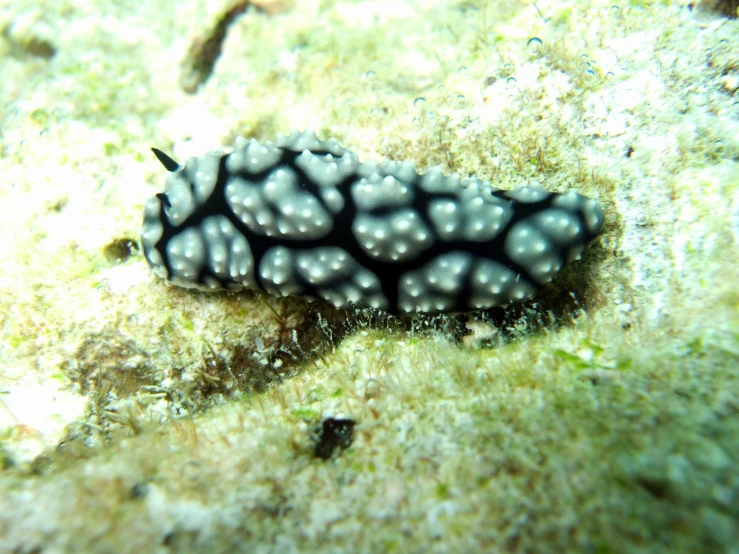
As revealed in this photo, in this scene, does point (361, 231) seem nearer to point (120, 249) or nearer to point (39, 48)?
point (120, 249)

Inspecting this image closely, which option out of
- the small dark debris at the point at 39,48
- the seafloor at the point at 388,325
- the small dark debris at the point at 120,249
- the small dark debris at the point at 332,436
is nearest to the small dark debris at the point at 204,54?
the seafloor at the point at 388,325

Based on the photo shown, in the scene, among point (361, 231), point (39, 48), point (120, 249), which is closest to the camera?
point (361, 231)

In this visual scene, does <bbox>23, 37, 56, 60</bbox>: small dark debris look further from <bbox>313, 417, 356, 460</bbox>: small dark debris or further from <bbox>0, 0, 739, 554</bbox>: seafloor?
<bbox>313, 417, 356, 460</bbox>: small dark debris

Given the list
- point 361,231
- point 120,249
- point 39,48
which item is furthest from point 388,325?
point 39,48

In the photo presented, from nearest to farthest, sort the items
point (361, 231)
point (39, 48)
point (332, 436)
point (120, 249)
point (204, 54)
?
point (332, 436) → point (361, 231) → point (120, 249) → point (204, 54) → point (39, 48)

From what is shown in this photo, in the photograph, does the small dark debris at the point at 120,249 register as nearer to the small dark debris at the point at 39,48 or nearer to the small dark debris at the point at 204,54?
the small dark debris at the point at 204,54

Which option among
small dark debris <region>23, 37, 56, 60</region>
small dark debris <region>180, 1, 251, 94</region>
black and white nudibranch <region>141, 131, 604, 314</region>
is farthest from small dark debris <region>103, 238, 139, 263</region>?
small dark debris <region>23, 37, 56, 60</region>
